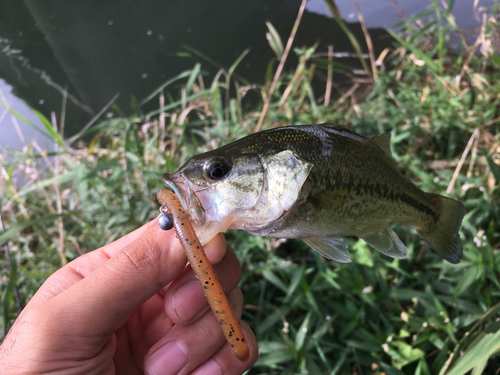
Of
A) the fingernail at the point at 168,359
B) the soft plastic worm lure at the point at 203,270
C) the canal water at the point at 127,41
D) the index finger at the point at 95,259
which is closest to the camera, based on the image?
the soft plastic worm lure at the point at 203,270

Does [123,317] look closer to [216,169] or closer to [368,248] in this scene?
[216,169]

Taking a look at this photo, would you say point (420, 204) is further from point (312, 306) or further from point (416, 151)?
point (416, 151)

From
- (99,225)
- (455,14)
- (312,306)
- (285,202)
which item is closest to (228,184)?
(285,202)

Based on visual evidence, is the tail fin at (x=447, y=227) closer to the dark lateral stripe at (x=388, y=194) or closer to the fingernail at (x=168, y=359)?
the dark lateral stripe at (x=388, y=194)

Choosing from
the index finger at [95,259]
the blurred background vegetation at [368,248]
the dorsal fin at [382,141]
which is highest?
the dorsal fin at [382,141]

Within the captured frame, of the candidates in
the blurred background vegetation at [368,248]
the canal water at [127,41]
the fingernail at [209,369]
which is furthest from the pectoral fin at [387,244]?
the canal water at [127,41]
